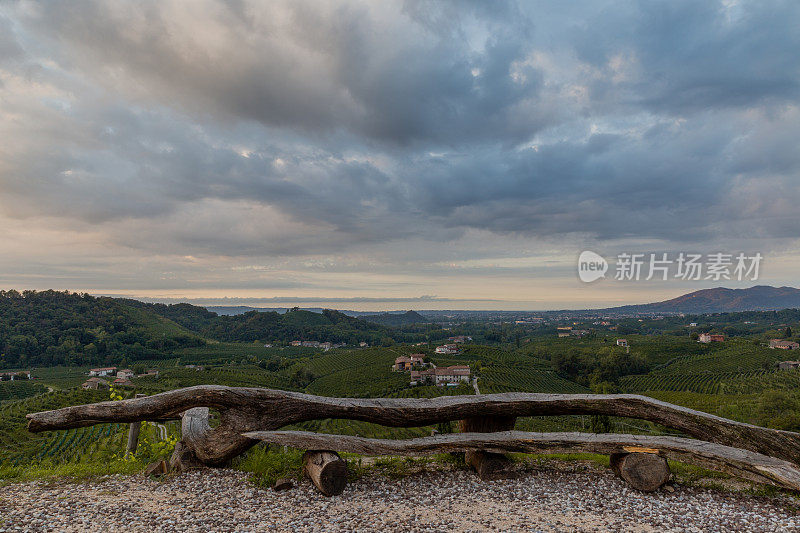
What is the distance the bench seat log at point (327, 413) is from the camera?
552cm

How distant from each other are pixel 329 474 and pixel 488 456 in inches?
91.7

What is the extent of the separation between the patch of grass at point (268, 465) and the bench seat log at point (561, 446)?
1.64 ft

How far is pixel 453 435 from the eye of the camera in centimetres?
560

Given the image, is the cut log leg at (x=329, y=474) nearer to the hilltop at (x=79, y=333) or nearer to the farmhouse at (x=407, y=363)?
the farmhouse at (x=407, y=363)

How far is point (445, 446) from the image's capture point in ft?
18.1

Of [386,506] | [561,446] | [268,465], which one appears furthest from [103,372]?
Answer: [561,446]

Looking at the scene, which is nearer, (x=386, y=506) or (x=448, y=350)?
(x=386, y=506)

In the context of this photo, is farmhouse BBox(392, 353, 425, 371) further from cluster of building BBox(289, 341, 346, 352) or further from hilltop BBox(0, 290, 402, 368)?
hilltop BBox(0, 290, 402, 368)

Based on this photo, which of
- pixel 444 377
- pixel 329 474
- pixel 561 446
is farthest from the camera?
pixel 444 377

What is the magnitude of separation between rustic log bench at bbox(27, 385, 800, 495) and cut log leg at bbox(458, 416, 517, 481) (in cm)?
2

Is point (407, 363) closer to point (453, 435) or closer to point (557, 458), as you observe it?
point (557, 458)

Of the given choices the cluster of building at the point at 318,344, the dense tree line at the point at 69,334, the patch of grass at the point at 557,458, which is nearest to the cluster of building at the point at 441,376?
the patch of grass at the point at 557,458

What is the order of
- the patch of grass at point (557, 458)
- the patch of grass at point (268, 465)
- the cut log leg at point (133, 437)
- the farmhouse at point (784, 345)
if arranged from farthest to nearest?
1. the farmhouse at point (784, 345)
2. the cut log leg at point (133, 437)
3. the patch of grass at point (557, 458)
4. the patch of grass at point (268, 465)

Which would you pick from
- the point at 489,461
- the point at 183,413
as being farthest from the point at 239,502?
the point at 489,461
